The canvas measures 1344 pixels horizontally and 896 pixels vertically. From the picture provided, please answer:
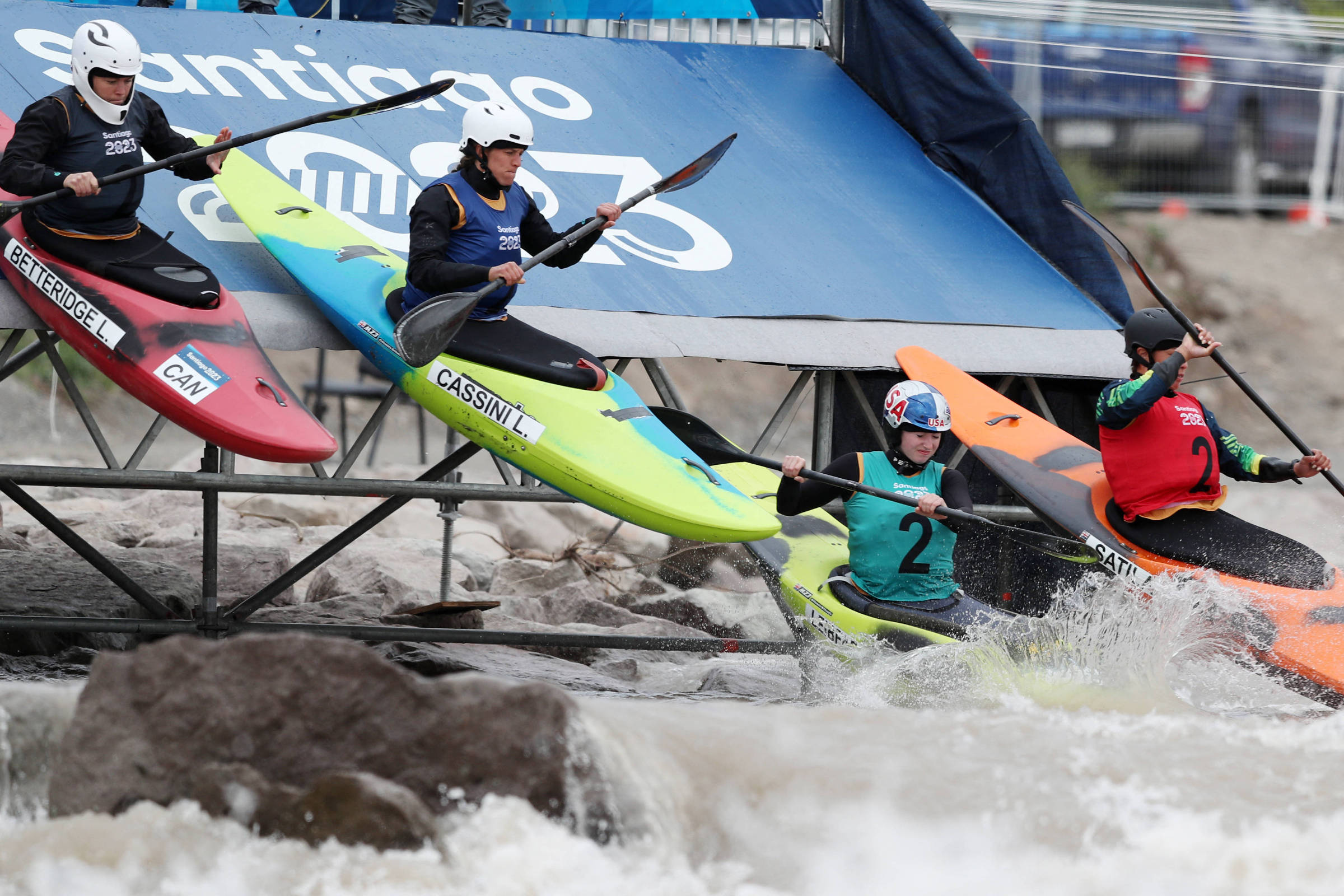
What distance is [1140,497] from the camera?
17.5ft

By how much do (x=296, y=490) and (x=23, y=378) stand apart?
11.4 meters

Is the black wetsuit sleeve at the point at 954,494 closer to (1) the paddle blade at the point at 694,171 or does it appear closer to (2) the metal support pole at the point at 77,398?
(1) the paddle blade at the point at 694,171

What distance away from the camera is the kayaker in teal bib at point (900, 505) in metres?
5.13

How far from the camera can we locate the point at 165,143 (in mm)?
5344

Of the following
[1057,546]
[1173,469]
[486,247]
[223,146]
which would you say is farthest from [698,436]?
[223,146]

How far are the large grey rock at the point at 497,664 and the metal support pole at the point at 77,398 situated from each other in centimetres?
140

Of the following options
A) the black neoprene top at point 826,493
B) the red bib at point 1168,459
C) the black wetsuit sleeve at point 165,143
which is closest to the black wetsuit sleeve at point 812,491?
the black neoprene top at point 826,493

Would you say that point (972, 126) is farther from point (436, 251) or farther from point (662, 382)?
point (436, 251)

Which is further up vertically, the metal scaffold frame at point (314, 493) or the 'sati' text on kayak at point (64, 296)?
the 'sati' text on kayak at point (64, 296)

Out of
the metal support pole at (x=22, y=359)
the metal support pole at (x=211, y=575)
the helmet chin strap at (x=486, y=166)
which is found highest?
the helmet chin strap at (x=486, y=166)

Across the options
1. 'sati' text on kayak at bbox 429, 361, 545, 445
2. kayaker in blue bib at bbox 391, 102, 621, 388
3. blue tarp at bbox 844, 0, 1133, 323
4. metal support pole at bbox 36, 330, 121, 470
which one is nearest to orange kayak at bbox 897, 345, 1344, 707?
blue tarp at bbox 844, 0, 1133, 323

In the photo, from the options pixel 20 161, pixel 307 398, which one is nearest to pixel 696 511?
pixel 20 161

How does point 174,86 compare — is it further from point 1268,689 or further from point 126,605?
point 1268,689

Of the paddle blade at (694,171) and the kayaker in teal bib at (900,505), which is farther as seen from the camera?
the paddle blade at (694,171)
